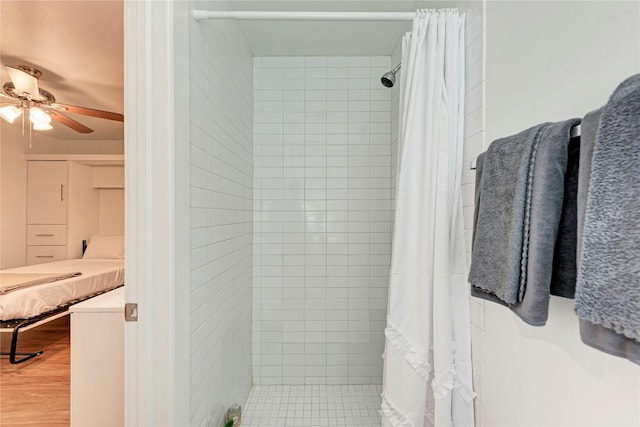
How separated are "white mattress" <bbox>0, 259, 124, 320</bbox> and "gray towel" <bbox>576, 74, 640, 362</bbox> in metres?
3.38

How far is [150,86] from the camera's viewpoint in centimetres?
101

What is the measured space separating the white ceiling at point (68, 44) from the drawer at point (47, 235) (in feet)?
5.85

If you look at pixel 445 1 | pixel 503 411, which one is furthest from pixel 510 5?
pixel 503 411

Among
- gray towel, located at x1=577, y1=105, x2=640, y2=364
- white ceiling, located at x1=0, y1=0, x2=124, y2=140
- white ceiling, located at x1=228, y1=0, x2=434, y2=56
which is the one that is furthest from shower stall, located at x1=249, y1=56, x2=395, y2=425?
gray towel, located at x1=577, y1=105, x2=640, y2=364

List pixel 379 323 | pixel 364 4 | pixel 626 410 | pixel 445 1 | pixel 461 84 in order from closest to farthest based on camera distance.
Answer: pixel 626 410 → pixel 461 84 → pixel 445 1 → pixel 364 4 → pixel 379 323

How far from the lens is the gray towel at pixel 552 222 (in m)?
0.66

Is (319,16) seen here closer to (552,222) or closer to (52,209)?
→ (552,222)

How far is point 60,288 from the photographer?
277cm

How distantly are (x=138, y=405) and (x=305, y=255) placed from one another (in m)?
1.49

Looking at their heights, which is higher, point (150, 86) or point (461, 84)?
point (461, 84)

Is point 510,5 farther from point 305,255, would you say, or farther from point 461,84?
point 305,255

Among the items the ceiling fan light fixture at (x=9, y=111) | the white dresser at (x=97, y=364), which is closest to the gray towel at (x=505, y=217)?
the white dresser at (x=97, y=364)

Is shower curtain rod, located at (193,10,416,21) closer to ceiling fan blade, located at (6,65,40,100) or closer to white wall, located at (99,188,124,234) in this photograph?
ceiling fan blade, located at (6,65,40,100)

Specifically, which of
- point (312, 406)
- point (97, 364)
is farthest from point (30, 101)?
point (312, 406)
